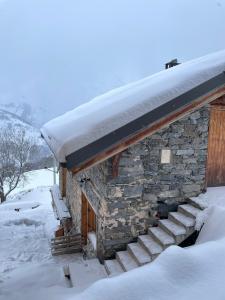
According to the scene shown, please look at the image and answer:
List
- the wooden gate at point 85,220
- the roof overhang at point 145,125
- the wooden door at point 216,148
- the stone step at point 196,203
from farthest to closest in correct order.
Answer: the wooden gate at point 85,220 < the wooden door at point 216,148 < the stone step at point 196,203 < the roof overhang at point 145,125

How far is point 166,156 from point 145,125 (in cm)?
132

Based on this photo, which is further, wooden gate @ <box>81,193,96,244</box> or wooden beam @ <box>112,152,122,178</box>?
wooden gate @ <box>81,193,96,244</box>

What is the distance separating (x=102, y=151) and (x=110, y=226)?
1.87 meters

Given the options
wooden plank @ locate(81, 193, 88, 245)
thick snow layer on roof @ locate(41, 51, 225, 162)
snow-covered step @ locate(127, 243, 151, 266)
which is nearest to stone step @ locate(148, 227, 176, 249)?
snow-covered step @ locate(127, 243, 151, 266)

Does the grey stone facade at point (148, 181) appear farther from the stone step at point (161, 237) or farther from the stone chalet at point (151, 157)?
the stone step at point (161, 237)

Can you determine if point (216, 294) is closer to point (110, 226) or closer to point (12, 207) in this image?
point (110, 226)

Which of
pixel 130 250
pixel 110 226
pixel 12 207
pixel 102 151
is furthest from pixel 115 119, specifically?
pixel 12 207

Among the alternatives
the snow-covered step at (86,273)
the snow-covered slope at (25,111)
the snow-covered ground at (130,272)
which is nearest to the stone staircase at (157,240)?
the snow-covered step at (86,273)

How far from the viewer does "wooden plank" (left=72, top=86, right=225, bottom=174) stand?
502cm

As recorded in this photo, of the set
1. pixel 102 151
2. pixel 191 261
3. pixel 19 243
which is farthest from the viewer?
pixel 19 243

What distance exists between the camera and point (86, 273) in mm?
5852

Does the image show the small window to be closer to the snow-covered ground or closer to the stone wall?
the stone wall

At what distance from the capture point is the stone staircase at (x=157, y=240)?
18.0 feet

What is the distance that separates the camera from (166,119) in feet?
18.0
